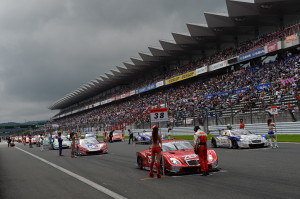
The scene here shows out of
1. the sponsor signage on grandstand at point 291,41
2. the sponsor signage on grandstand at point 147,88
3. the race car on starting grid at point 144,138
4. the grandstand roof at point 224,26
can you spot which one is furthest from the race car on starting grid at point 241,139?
the sponsor signage on grandstand at point 147,88

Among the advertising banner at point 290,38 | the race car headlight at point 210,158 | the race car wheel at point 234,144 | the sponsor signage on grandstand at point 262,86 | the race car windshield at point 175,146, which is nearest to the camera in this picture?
the race car headlight at point 210,158

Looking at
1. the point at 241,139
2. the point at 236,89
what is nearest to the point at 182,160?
the point at 241,139

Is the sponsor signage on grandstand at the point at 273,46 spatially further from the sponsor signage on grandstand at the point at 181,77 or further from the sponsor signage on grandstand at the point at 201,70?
the sponsor signage on grandstand at the point at 181,77

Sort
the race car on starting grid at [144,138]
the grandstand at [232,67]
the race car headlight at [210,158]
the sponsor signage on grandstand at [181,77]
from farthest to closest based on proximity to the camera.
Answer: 1. the sponsor signage on grandstand at [181,77]
2. the race car on starting grid at [144,138]
3. the grandstand at [232,67]
4. the race car headlight at [210,158]

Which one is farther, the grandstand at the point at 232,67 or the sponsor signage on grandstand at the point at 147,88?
the sponsor signage on grandstand at the point at 147,88

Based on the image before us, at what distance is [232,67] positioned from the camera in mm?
46781

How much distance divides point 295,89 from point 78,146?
53.6 ft

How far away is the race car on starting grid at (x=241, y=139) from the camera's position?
60.6 feet

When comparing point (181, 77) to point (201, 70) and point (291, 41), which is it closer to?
point (201, 70)

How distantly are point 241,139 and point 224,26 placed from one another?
27.5 meters

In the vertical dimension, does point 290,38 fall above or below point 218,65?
above

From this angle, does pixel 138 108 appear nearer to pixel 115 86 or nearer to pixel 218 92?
pixel 218 92

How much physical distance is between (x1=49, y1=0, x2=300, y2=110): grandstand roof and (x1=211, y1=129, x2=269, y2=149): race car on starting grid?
2088 cm

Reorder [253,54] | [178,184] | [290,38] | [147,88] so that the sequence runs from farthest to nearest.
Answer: [147,88] → [253,54] → [290,38] → [178,184]
